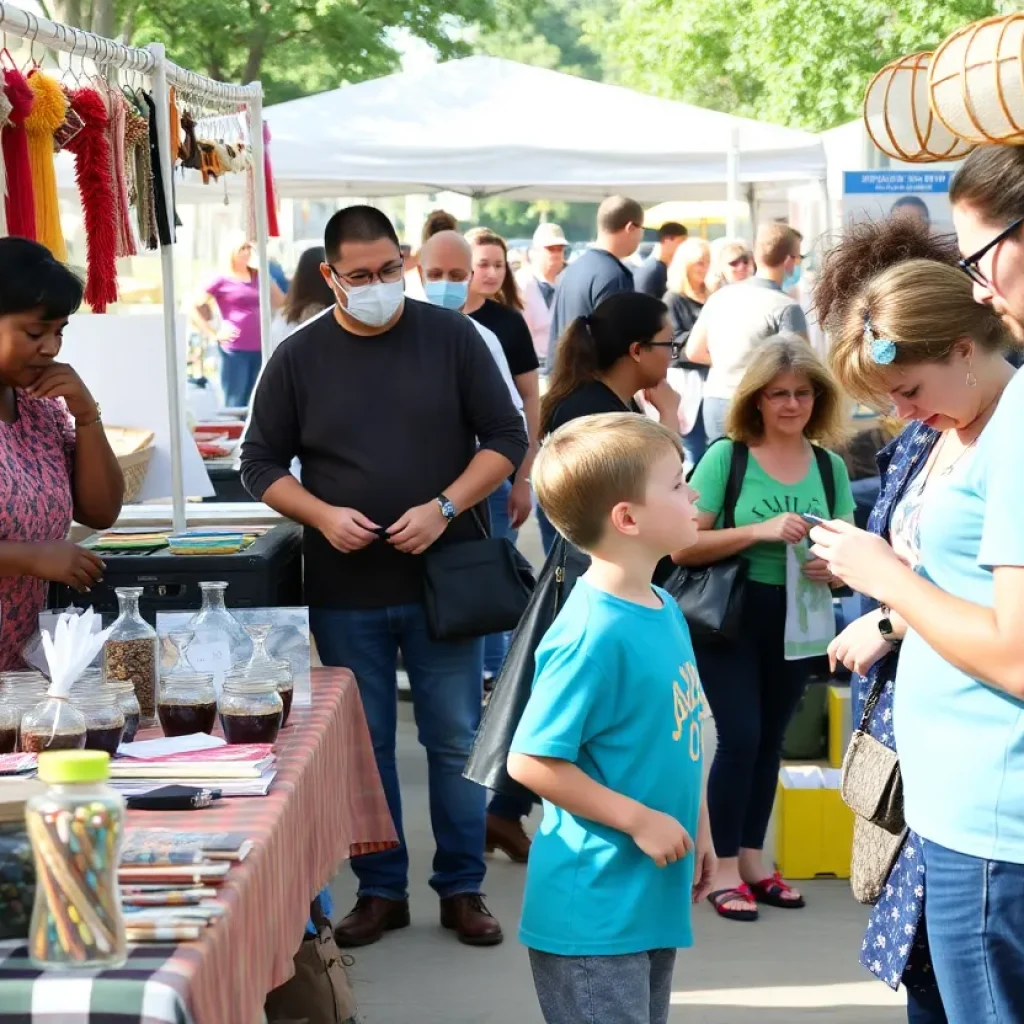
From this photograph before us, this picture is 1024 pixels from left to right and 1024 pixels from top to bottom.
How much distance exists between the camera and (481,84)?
10.7 meters

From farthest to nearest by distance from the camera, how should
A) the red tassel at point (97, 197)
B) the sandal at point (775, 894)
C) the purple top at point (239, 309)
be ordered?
the purple top at point (239, 309) → the sandal at point (775, 894) → the red tassel at point (97, 197)

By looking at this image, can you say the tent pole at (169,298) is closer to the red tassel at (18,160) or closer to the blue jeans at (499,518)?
the red tassel at (18,160)

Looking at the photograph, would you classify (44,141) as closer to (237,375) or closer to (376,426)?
(376,426)

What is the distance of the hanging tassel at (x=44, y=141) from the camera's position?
134 inches

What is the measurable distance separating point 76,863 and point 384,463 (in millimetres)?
2326

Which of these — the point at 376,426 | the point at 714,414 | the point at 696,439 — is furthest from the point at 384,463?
the point at 696,439

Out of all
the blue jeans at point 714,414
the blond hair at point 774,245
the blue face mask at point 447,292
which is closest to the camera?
the blue face mask at point 447,292

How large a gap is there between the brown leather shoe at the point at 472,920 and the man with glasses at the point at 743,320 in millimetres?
3971

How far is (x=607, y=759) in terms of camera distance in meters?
2.43

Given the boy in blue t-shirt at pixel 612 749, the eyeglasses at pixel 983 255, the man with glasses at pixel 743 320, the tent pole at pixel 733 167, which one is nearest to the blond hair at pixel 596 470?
the boy in blue t-shirt at pixel 612 749

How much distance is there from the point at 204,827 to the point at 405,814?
3.19m

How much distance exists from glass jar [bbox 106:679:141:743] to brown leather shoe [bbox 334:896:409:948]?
153 centimetres

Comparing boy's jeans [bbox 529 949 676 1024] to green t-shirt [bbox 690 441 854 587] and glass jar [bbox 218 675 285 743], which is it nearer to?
glass jar [bbox 218 675 285 743]

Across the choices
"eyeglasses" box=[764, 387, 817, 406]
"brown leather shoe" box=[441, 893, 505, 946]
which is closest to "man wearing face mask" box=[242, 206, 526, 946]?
"brown leather shoe" box=[441, 893, 505, 946]
